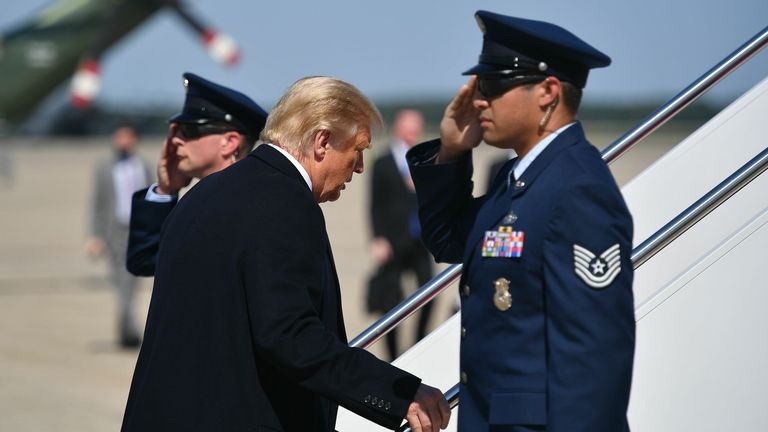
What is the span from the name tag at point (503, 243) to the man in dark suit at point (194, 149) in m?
1.39

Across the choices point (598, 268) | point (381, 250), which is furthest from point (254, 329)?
point (381, 250)

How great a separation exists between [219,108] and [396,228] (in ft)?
15.2

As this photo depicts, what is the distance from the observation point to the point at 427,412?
255 centimetres

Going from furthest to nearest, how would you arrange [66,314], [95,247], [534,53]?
[66,314], [95,247], [534,53]

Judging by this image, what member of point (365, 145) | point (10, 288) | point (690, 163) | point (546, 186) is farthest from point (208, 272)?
point (10, 288)

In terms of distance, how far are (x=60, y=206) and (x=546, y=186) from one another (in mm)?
24378

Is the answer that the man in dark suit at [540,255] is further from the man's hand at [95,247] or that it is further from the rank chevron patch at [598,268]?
Answer: the man's hand at [95,247]

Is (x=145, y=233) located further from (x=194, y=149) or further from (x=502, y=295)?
(x=502, y=295)

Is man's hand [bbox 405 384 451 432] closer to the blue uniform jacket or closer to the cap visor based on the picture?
the blue uniform jacket

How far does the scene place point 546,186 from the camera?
2439 millimetres

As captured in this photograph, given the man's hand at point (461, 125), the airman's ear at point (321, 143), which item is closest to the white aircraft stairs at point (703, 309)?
the man's hand at point (461, 125)

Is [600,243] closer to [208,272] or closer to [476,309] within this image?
[476,309]

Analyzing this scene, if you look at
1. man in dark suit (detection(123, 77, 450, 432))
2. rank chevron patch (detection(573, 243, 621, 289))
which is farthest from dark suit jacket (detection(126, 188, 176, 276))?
rank chevron patch (detection(573, 243, 621, 289))

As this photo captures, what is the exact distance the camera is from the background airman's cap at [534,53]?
8.22 feet
